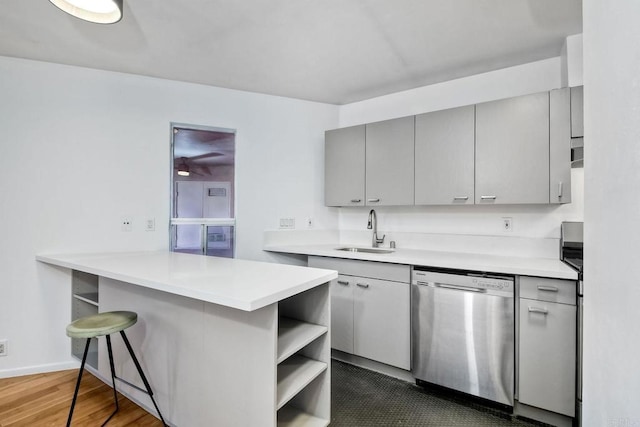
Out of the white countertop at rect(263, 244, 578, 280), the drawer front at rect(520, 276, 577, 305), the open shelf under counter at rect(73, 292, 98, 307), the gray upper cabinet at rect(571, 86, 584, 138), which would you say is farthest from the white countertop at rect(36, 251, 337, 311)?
the gray upper cabinet at rect(571, 86, 584, 138)

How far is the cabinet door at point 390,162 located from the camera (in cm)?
262

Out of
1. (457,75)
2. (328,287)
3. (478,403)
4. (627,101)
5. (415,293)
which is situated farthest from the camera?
(457,75)

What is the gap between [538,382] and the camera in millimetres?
1797

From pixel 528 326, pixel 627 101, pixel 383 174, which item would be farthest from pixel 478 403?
pixel 627 101

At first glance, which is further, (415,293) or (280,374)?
(415,293)

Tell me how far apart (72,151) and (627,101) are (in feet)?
10.6

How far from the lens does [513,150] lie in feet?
7.09

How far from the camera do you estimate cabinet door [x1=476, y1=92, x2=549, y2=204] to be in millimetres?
2072

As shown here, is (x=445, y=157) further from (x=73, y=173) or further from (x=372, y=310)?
(x=73, y=173)

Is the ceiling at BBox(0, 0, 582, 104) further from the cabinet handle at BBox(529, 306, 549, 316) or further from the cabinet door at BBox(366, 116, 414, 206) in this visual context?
the cabinet handle at BBox(529, 306, 549, 316)

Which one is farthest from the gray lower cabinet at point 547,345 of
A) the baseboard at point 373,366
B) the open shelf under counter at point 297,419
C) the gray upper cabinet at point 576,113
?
the open shelf under counter at point 297,419

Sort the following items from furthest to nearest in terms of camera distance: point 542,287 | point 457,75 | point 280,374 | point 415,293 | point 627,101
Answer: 1. point 457,75
2. point 415,293
3. point 542,287
4. point 280,374
5. point 627,101

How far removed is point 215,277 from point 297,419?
846 mm

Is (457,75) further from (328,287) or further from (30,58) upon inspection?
(30,58)
